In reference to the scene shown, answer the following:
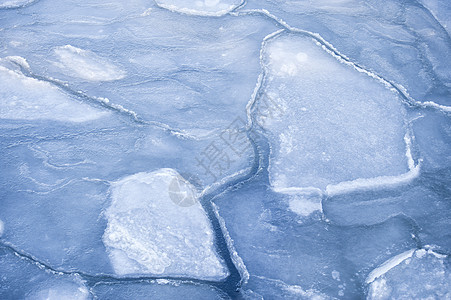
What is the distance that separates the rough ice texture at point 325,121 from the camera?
2049 mm

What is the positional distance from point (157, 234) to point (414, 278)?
1210 mm

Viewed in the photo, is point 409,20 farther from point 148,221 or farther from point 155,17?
point 148,221

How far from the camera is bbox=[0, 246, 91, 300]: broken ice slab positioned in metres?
1.61

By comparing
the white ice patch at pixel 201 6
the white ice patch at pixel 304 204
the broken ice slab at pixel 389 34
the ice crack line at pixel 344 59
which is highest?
the broken ice slab at pixel 389 34

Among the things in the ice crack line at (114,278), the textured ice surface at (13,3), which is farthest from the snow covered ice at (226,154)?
the textured ice surface at (13,3)

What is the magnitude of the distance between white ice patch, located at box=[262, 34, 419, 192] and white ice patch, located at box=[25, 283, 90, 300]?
1.08 meters

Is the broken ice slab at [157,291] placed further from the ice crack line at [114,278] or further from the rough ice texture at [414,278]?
the rough ice texture at [414,278]

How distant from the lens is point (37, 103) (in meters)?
2.43

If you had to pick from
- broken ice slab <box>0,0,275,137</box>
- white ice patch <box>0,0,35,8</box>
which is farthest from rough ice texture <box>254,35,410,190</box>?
white ice patch <box>0,0,35,8</box>

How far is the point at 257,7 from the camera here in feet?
10.7

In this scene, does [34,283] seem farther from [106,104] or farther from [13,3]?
[13,3]

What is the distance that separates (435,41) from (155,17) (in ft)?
7.78

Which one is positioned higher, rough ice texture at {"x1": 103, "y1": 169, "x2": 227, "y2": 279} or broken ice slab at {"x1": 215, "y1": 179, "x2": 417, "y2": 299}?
broken ice slab at {"x1": 215, "y1": 179, "x2": 417, "y2": 299}

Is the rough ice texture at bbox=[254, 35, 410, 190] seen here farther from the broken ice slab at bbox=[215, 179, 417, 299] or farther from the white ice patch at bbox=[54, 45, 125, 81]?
the white ice patch at bbox=[54, 45, 125, 81]
